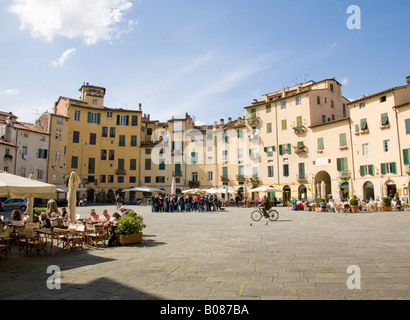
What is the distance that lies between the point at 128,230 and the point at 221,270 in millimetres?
4011

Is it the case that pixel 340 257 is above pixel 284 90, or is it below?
below

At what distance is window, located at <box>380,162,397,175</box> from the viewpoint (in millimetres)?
27406

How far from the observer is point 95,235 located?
868 centimetres

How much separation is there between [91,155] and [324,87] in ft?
114

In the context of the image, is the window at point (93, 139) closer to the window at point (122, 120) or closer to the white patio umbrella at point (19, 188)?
the window at point (122, 120)

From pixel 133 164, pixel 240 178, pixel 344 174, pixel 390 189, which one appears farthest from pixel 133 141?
pixel 390 189

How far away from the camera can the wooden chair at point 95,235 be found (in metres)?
8.73

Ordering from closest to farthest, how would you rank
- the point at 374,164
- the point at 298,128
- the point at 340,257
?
the point at 340,257
the point at 374,164
the point at 298,128

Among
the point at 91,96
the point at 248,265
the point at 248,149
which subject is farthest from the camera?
the point at 91,96

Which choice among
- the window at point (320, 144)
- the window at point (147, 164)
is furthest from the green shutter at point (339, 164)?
the window at point (147, 164)
